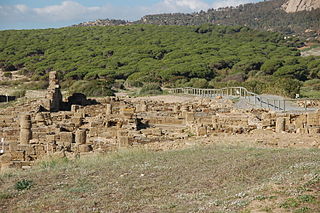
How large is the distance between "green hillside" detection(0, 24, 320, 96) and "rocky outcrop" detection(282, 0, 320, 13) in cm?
4495

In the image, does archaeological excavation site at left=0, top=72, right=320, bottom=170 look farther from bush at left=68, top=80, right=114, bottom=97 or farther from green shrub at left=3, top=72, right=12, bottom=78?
green shrub at left=3, top=72, right=12, bottom=78

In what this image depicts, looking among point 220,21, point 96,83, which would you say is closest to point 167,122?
point 96,83

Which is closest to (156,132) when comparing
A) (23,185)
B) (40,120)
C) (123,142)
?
(123,142)

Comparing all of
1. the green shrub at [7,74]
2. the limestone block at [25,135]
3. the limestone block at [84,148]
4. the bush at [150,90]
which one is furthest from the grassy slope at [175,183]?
the green shrub at [7,74]

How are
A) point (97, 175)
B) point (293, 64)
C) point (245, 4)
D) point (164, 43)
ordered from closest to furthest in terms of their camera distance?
point (97, 175)
point (293, 64)
point (164, 43)
point (245, 4)

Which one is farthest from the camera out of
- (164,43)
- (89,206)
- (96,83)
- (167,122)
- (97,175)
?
(164,43)

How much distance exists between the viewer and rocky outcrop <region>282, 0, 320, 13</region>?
129m

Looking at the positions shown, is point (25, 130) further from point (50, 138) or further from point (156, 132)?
point (156, 132)

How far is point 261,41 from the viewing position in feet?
265

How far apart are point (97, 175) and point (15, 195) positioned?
2006 mm

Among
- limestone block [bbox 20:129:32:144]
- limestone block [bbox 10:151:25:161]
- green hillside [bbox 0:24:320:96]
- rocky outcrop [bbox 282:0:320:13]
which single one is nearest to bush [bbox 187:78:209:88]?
green hillside [bbox 0:24:320:96]

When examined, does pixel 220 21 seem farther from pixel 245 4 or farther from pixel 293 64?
pixel 293 64

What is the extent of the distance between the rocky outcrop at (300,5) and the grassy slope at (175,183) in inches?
4727

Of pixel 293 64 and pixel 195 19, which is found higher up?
pixel 195 19
